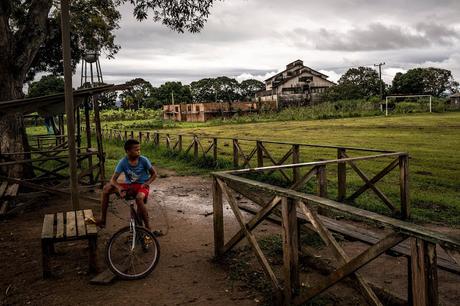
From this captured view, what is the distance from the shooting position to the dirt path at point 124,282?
15.4 ft

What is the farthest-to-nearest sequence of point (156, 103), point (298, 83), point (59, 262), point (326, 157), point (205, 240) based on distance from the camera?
point (156, 103) → point (298, 83) → point (326, 157) → point (205, 240) → point (59, 262)

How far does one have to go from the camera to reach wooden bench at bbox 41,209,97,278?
5129 mm

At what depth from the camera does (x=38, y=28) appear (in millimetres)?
11367

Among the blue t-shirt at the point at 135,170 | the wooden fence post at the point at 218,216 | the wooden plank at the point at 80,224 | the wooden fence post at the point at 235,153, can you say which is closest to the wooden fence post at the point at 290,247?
A: the wooden fence post at the point at 218,216

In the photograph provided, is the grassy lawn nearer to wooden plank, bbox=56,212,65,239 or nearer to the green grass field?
the green grass field

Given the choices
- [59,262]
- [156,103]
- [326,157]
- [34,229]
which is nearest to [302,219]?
[59,262]

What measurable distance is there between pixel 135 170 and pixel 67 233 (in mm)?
1253

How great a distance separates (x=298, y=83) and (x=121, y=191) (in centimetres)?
7160

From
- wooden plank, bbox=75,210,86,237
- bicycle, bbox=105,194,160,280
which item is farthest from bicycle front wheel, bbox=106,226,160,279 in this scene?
wooden plank, bbox=75,210,86,237

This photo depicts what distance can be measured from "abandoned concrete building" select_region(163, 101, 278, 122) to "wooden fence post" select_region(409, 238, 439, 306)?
4910cm

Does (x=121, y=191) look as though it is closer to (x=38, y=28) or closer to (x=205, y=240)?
(x=205, y=240)

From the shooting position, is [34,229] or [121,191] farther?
[34,229]

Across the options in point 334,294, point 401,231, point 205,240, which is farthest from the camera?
point 205,240

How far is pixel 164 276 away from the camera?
17.4 feet
